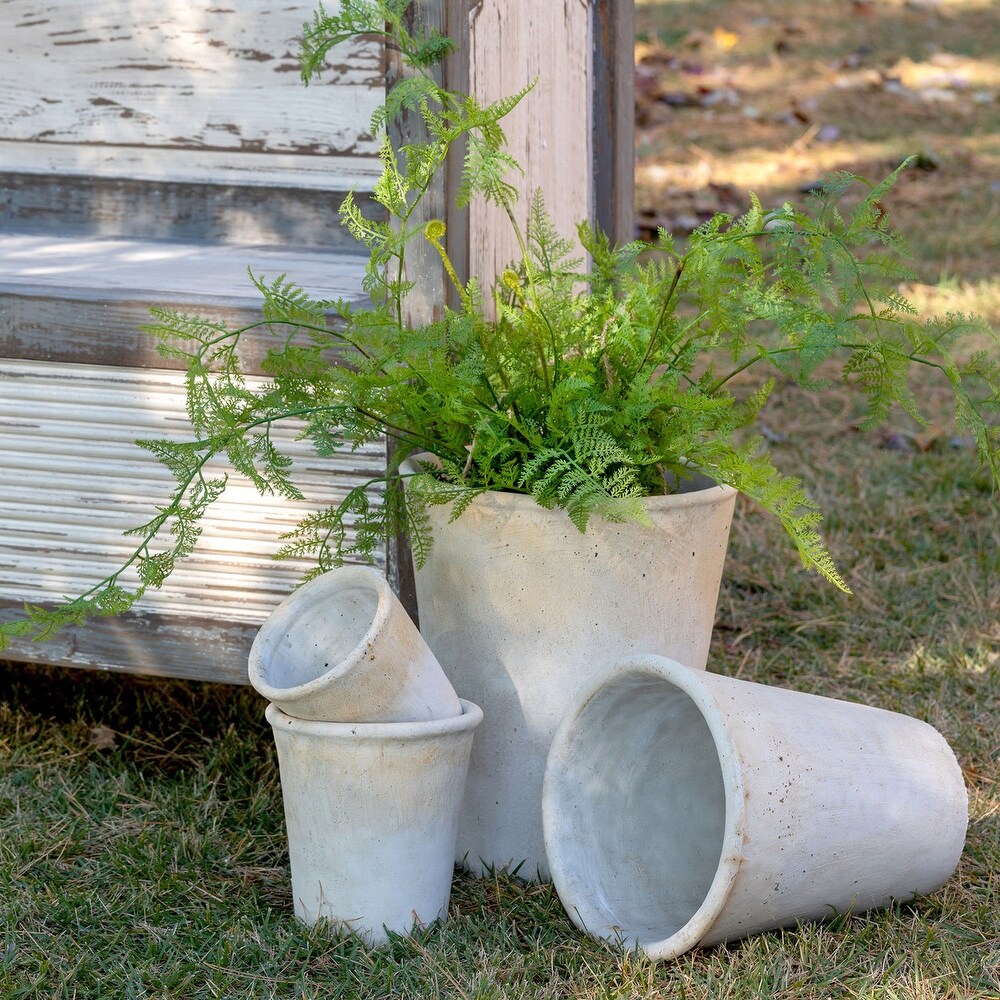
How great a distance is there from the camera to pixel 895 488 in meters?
2.98

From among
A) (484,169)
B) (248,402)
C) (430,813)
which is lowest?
(430,813)

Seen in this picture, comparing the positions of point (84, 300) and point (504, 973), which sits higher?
point (84, 300)

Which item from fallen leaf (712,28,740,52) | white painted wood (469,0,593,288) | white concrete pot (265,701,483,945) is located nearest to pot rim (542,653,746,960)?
white concrete pot (265,701,483,945)

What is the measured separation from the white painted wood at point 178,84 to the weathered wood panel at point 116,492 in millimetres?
531

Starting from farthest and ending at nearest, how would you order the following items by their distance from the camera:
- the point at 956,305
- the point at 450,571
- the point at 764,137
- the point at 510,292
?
1. the point at 764,137
2. the point at 956,305
3. the point at 510,292
4. the point at 450,571

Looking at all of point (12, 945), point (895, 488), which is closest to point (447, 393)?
point (12, 945)

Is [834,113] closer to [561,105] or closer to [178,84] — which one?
[561,105]

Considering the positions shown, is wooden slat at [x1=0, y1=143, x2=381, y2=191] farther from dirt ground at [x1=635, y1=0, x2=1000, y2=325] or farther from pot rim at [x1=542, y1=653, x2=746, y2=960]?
dirt ground at [x1=635, y1=0, x2=1000, y2=325]

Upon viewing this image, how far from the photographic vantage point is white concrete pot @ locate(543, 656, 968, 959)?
1.46m

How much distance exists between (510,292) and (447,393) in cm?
32

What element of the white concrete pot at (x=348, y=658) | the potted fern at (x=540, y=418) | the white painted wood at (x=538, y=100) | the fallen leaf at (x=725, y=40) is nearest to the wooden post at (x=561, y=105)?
the white painted wood at (x=538, y=100)

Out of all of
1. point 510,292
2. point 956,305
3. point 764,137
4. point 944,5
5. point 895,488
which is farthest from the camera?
point 944,5

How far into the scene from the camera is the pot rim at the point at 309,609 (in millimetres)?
1513

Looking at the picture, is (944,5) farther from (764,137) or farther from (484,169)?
(484,169)
